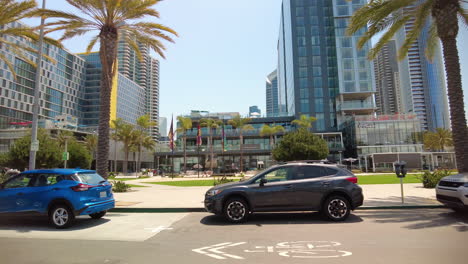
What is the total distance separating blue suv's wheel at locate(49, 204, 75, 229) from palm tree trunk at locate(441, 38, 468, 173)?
1363cm

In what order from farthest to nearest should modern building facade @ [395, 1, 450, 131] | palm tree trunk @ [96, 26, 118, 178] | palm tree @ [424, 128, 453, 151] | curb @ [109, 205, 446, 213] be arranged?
modern building facade @ [395, 1, 450, 131]
palm tree @ [424, 128, 453, 151]
palm tree trunk @ [96, 26, 118, 178]
curb @ [109, 205, 446, 213]

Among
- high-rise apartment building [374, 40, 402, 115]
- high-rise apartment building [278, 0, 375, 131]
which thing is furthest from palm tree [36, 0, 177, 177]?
high-rise apartment building [374, 40, 402, 115]

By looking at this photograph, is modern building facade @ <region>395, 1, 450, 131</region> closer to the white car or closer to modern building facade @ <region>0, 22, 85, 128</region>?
the white car

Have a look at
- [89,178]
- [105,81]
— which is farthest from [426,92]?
[89,178]

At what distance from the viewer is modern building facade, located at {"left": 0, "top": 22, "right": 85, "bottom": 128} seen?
242 feet

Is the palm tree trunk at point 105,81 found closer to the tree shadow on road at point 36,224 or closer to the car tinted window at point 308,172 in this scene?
the tree shadow on road at point 36,224

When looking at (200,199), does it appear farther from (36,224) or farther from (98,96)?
(98,96)

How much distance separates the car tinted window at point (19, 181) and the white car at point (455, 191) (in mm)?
12121

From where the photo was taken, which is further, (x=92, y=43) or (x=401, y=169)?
(x=92, y=43)

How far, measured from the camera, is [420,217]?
321 inches

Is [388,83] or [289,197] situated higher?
[388,83]

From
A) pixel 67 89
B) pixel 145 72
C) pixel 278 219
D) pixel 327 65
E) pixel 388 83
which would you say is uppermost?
pixel 145 72

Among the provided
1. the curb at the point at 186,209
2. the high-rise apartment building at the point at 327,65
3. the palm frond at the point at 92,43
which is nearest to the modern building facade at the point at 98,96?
the high-rise apartment building at the point at 327,65

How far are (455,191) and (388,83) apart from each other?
540 feet
